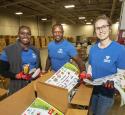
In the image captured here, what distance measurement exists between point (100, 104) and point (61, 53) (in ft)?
3.41

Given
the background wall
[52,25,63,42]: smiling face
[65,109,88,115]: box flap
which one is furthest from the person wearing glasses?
the background wall

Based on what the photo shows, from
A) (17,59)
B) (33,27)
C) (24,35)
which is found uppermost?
(33,27)

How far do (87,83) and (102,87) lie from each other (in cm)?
15

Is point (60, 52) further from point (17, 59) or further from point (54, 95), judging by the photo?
point (54, 95)

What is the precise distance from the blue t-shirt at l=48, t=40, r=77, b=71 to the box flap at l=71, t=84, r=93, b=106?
790 mm

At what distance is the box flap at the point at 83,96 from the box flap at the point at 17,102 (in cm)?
38

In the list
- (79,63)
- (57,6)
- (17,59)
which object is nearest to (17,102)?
(17,59)

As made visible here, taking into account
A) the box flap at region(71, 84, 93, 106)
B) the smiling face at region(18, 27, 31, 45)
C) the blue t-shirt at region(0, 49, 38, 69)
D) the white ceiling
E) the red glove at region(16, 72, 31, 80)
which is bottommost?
the box flap at region(71, 84, 93, 106)

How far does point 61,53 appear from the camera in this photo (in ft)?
8.32

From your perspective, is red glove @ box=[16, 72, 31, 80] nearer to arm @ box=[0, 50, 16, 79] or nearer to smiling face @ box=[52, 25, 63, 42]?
arm @ box=[0, 50, 16, 79]

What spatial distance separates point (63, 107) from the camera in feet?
4.93

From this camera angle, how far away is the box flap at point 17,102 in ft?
4.30

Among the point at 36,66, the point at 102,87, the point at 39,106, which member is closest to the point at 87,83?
the point at 102,87

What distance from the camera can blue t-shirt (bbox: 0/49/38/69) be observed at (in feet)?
6.76
